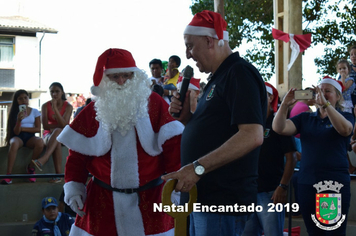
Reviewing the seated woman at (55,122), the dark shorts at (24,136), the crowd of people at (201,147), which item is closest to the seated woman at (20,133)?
the dark shorts at (24,136)

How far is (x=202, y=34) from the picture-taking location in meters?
2.21

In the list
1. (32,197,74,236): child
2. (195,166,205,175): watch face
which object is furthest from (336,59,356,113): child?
(195,166,205,175): watch face

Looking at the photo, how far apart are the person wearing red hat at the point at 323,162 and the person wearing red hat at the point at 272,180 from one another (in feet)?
0.36

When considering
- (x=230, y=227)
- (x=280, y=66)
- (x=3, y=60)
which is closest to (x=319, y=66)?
(x=280, y=66)

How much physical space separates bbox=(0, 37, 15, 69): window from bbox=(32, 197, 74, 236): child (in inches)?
760

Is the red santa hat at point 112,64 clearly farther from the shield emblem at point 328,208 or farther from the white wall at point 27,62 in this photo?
the white wall at point 27,62

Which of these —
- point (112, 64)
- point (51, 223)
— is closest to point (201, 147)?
point (112, 64)

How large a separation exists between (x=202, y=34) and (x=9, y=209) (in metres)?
4.80

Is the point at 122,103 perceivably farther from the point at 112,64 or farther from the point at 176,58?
the point at 176,58

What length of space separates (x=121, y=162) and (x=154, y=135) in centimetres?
31

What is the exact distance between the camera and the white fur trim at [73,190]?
3127 millimetres

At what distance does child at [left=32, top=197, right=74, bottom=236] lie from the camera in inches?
209

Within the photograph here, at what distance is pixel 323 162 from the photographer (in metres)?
3.66

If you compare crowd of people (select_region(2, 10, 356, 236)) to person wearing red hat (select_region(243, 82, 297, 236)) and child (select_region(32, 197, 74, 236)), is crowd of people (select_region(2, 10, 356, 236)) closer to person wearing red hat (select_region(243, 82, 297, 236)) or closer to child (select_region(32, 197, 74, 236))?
person wearing red hat (select_region(243, 82, 297, 236))
